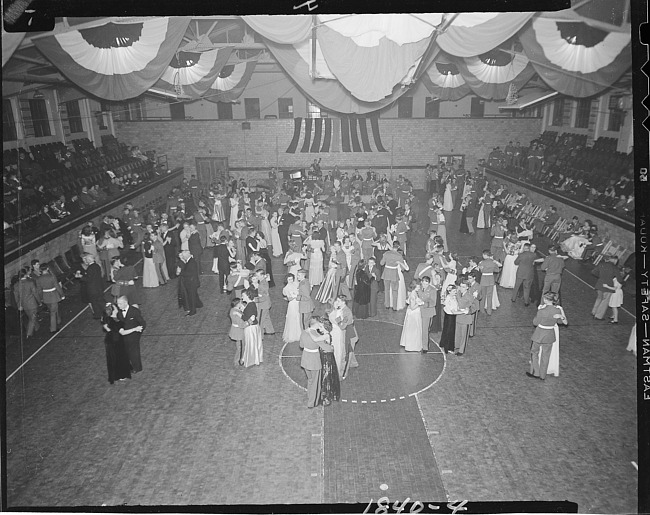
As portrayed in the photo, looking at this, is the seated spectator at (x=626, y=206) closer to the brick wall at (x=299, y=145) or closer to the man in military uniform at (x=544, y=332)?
the man in military uniform at (x=544, y=332)

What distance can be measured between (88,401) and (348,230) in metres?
6.63

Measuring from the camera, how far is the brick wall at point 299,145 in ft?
66.0

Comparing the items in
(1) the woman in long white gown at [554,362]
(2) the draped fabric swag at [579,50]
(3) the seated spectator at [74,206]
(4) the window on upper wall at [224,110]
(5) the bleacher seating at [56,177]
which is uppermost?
(2) the draped fabric swag at [579,50]

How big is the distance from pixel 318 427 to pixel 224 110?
743 inches

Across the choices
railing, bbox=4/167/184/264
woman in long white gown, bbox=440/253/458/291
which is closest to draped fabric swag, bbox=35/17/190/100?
railing, bbox=4/167/184/264

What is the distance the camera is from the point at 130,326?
7004 mm

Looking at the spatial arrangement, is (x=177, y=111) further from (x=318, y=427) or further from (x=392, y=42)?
(x=318, y=427)

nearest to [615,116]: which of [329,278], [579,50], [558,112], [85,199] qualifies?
[558,112]

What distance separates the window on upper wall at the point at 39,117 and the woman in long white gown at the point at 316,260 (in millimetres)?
11055

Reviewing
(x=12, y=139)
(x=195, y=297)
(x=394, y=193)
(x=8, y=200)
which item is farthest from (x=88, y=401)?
(x=394, y=193)

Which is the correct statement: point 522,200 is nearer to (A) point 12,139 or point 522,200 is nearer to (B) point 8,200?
(B) point 8,200

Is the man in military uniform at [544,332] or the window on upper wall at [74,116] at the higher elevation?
the window on upper wall at [74,116]

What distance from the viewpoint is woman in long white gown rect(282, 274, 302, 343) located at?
798 cm

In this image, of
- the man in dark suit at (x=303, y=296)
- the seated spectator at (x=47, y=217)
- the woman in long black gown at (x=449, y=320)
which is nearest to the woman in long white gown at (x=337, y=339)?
the man in dark suit at (x=303, y=296)
